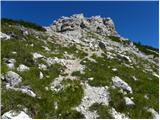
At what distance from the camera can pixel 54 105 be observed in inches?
664

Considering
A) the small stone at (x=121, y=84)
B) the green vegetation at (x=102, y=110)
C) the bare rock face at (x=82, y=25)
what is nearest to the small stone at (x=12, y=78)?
the green vegetation at (x=102, y=110)

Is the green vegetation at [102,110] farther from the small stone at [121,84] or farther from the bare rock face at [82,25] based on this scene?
the bare rock face at [82,25]

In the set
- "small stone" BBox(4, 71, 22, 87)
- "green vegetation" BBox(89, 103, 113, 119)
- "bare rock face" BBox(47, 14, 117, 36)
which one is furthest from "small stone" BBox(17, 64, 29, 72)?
"bare rock face" BBox(47, 14, 117, 36)

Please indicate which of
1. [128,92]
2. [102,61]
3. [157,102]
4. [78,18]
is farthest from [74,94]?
[78,18]

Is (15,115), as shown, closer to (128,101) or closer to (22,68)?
(22,68)

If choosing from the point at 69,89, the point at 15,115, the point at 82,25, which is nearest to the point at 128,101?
the point at 69,89

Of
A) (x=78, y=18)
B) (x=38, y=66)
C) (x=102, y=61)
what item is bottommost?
(x=38, y=66)

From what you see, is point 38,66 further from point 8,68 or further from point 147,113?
point 147,113

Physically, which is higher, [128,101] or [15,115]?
[128,101]

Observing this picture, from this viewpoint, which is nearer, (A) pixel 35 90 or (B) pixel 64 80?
(A) pixel 35 90

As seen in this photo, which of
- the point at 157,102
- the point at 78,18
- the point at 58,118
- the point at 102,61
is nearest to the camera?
the point at 58,118

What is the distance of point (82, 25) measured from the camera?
71.2 metres

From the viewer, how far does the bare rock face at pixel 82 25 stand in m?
69.7

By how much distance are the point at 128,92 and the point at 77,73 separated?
12.8ft
